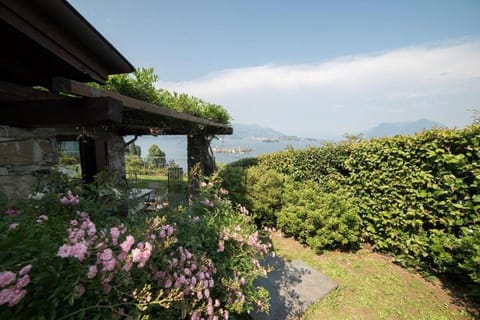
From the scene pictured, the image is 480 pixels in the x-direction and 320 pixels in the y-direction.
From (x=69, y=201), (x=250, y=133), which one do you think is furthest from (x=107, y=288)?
(x=250, y=133)

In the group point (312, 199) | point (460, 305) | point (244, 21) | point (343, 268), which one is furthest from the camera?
point (244, 21)

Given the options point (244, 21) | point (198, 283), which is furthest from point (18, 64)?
point (244, 21)

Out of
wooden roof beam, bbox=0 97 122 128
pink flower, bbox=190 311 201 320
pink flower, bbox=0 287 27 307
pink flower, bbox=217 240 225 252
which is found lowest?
pink flower, bbox=190 311 201 320

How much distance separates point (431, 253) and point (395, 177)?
3.85ft

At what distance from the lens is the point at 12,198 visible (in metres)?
2.12

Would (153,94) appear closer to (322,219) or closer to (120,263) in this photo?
(120,263)

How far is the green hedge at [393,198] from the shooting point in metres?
2.67

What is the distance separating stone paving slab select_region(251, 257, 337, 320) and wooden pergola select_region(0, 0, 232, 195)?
2.39 meters

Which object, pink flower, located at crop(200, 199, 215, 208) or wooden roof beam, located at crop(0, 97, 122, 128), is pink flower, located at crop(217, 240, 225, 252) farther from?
wooden roof beam, located at crop(0, 97, 122, 128)

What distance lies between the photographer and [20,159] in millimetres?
2197

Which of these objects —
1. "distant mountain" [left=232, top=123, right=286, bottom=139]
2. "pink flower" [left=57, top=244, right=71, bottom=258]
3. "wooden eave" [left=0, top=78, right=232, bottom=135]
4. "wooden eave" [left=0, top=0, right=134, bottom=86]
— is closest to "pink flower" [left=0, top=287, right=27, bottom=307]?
"pink flower" [left=57, top=244, right=71, bottom=258]

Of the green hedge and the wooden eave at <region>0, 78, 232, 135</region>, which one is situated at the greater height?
the wooden eave at <region>0, 78, 232, 135</region>

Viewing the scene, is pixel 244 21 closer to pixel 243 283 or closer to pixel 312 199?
pixel 312 199

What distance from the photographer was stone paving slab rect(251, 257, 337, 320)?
91.4 inches
